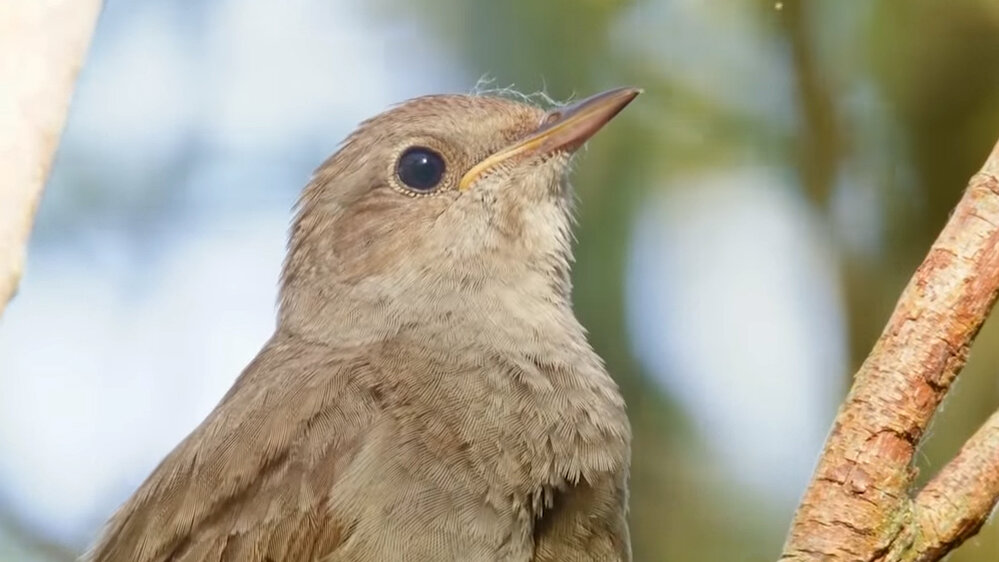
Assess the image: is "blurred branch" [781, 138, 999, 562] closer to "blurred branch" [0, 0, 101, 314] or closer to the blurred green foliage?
"blurred branch" [0, 0, 101, 314]

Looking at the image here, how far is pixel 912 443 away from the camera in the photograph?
3.26 m

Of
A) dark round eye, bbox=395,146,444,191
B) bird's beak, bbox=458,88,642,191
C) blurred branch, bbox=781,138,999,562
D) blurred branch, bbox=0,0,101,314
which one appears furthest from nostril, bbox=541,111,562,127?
blurred branch, bbox=0,0,101,314

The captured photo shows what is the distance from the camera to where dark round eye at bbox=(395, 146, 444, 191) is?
462 cm

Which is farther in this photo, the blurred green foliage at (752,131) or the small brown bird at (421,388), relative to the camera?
the blurred green foliage at (752,131)

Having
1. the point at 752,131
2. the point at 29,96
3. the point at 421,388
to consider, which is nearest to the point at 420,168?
the point at 421,388

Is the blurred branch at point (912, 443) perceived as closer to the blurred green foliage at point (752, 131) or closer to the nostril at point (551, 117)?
the nostril at point (551, 117)

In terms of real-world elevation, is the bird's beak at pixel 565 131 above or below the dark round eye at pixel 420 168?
above

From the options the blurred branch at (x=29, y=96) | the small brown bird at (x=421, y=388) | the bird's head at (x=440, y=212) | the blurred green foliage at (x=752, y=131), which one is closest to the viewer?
the blurred branch at (x=29, y=96)

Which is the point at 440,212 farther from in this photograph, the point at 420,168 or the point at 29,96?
the point at 29,96

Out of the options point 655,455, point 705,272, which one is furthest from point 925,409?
point 705,272

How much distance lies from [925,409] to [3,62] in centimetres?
220

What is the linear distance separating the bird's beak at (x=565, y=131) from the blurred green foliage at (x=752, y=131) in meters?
1.50

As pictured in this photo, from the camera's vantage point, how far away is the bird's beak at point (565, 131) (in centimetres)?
450

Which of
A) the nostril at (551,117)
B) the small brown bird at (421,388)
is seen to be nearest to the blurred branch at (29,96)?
the small brown bird at (421,388)
